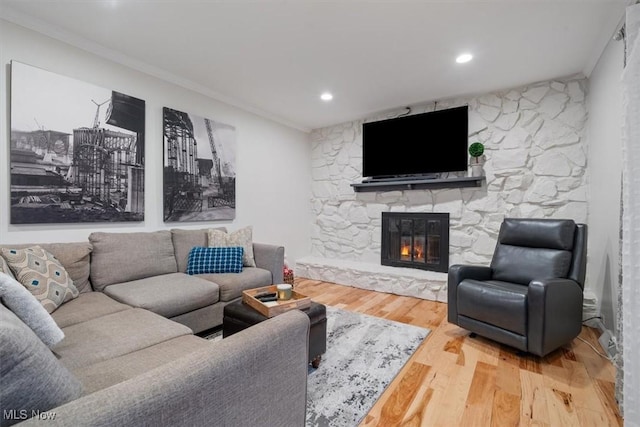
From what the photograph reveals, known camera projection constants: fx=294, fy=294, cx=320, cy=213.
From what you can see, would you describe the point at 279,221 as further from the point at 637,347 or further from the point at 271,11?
the point at 637,347

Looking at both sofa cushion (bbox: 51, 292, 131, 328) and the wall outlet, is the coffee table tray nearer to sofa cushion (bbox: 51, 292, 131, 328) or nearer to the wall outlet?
sofa cushion (bbox: 51, 292, 131, 328)

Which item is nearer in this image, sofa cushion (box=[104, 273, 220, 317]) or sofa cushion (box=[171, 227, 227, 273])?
sofa cushion (box=[104, 273, 220, 317])

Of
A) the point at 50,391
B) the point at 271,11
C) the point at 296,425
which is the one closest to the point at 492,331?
the point at 296,425

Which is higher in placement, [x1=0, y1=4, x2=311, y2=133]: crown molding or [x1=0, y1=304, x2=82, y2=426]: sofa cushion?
[x1=0, y1=4, x2=311, y2=133]: crown molding

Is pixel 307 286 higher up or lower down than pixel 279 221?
lower down

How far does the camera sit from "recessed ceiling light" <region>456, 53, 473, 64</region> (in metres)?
2.58

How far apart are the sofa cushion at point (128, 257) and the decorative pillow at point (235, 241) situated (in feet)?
1.39

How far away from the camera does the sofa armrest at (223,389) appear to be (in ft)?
1.98

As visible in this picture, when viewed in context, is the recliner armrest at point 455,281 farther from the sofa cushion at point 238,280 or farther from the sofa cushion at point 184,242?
the sofa cushion at point 184,242

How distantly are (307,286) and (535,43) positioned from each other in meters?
3.50

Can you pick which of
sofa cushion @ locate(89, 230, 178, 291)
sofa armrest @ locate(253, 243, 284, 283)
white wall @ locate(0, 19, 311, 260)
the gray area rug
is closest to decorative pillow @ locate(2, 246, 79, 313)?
sofa cushion @ locate(89, 230, 178, 291)

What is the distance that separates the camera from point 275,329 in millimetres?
979

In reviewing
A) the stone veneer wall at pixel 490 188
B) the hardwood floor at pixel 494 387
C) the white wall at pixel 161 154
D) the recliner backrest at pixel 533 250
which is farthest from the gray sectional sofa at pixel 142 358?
the stone veneer wall at pixel 490 188

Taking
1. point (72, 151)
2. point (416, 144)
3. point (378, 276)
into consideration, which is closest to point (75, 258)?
point (72, 151)
